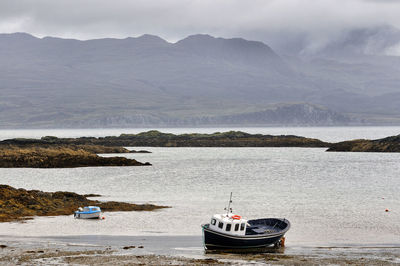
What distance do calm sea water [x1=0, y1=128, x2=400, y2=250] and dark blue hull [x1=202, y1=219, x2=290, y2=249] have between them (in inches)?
111

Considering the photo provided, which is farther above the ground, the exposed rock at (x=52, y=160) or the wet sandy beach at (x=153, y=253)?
the exposed rock at (x=52, y=160)

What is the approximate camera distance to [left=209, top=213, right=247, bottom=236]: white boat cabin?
32.7m

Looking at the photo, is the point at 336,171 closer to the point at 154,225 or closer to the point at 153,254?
the point at 154,225

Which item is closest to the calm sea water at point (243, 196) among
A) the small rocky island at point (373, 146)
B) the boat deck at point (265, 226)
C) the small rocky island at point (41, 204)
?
the boat deck at point (265, 226)

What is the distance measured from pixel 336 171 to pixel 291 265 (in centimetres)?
6636

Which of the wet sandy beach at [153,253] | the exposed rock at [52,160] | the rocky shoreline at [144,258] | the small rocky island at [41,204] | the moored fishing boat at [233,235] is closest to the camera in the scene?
the rocky shoreline at [144,258]

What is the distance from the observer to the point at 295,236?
38281mm

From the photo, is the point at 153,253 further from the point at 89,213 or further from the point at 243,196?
the point at 243,196

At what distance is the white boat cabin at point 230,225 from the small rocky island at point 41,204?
53.9 feet

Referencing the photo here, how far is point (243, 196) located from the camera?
60469 mm

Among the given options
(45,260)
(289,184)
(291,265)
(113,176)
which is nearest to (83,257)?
(45,260)

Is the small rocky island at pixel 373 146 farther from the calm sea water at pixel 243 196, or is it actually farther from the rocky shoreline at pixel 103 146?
the calm sea water at pixel 243 196

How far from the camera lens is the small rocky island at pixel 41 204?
146 feet

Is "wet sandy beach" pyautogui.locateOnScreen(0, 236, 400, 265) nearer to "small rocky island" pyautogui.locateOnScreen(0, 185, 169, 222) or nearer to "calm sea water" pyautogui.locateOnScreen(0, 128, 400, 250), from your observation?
"calm sea water" pyautogui.locateOnScreen(0, 128, 400, 250)
